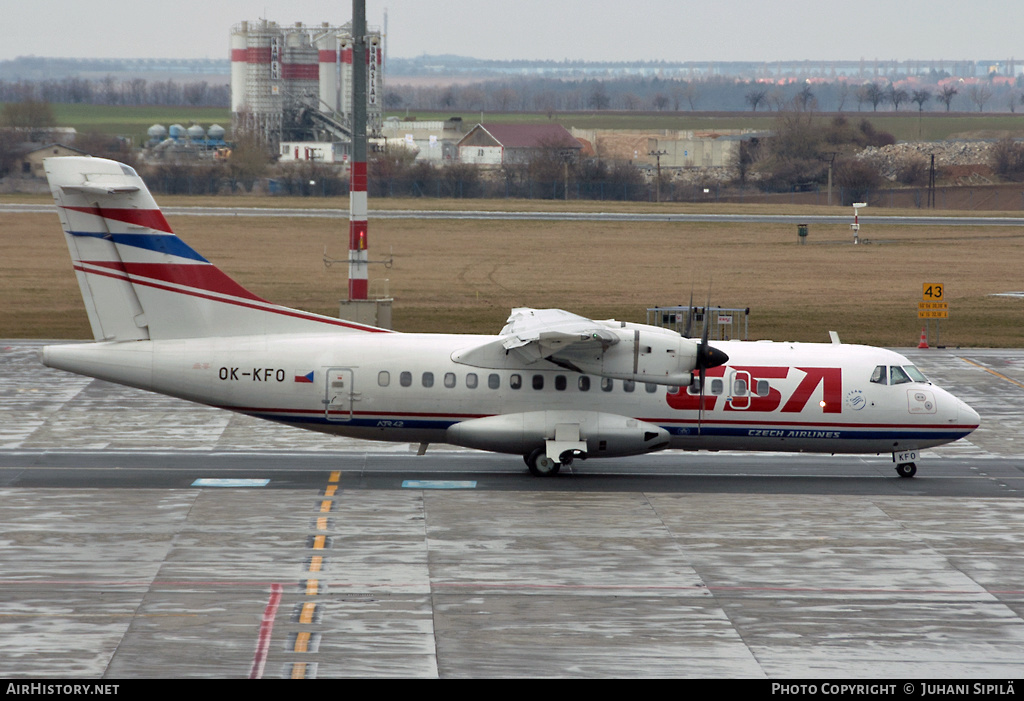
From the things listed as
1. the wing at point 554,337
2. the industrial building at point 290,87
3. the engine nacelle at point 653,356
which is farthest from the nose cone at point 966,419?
the industrial building at point 290,87

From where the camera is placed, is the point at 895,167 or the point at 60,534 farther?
the point at 895,167

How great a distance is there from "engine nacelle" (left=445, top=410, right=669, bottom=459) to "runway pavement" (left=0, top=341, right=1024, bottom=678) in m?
0.97

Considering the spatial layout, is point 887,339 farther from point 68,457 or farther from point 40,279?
point 40,279

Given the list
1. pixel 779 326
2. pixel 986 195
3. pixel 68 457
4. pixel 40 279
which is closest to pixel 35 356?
pixel 68 457

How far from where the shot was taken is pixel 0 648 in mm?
15281

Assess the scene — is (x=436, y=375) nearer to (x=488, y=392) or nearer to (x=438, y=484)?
(x=488, y=392)

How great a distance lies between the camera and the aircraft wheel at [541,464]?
26125 mm

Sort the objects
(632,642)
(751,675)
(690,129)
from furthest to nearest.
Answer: (690,129) → (632,642) → (751,675)

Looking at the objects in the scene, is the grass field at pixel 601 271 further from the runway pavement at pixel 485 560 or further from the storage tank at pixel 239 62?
the storage tank at pixel 239 62

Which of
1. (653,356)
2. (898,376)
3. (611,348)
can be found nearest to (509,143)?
(898,376)

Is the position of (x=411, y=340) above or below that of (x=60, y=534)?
above

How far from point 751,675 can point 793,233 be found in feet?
257

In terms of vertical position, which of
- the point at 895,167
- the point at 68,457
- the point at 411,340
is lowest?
the point at 68,457

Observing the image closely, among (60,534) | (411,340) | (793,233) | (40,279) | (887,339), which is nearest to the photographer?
(60,534)
